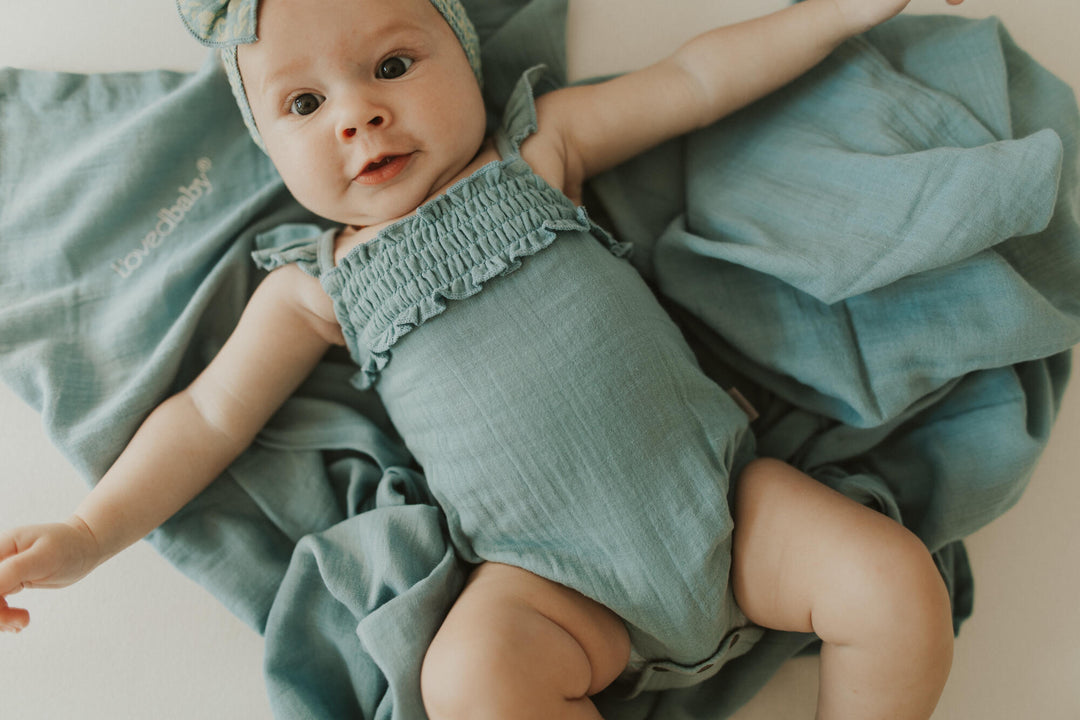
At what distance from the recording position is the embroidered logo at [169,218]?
1.05 metres

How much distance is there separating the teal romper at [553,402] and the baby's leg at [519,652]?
0.09ft

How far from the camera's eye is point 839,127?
0.98 m

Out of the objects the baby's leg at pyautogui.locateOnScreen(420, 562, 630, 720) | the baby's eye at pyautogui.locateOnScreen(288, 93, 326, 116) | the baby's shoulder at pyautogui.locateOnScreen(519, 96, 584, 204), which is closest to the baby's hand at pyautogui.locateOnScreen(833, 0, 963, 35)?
the baby's shoulder at pyautogui.locateOnScreen(519, 96, 584, 204)

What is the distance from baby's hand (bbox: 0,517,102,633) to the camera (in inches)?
30.9

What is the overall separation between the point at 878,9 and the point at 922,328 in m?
0.38

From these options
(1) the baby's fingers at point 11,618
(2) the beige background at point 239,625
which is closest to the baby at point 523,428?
(1) the baby's fingers at point 11,618

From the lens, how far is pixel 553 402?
33.0 inches

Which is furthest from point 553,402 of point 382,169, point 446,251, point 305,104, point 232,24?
point 232,24

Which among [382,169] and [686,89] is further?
[686,89]

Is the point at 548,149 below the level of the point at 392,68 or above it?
below

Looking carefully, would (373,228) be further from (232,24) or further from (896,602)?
(896,602)

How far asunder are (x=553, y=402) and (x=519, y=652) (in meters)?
0.26

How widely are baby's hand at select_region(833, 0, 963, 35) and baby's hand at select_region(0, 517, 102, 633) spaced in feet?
3.51

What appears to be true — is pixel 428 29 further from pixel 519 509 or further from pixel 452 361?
pixel 519 509
